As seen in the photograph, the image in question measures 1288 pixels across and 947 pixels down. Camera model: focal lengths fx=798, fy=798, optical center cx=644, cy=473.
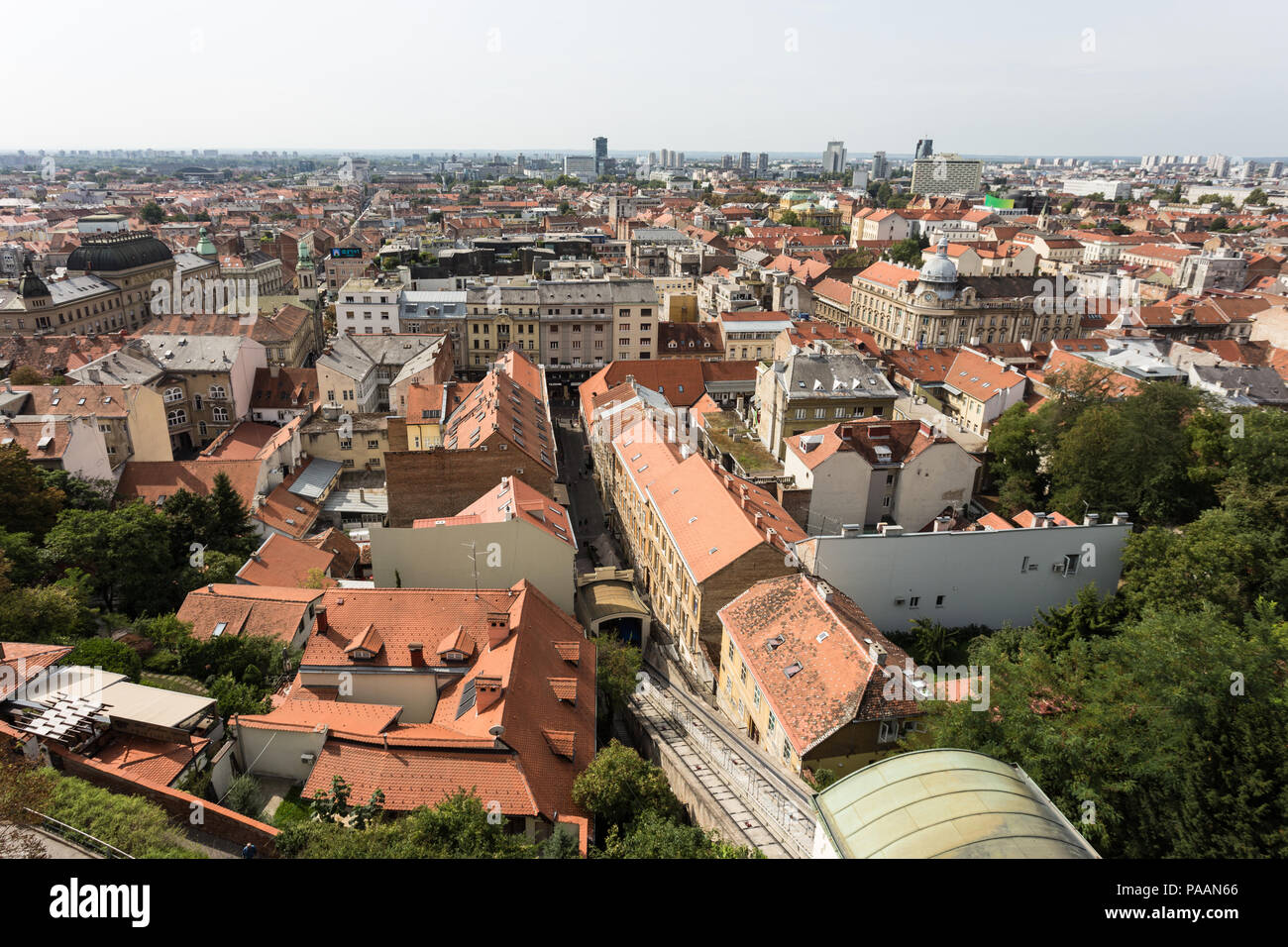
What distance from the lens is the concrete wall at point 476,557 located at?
32.9m

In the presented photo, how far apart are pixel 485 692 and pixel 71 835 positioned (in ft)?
39.8

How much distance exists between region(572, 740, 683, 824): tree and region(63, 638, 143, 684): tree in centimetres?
1319

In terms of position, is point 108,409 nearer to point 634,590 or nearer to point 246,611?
point 246,611

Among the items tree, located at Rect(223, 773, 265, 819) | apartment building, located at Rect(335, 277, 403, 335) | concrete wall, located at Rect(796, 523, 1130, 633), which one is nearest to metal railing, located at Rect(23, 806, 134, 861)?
tree, located at Rect(223, 773, 265, 819)

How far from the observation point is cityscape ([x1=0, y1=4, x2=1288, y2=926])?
54.6 feet

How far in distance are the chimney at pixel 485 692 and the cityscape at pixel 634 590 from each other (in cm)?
13

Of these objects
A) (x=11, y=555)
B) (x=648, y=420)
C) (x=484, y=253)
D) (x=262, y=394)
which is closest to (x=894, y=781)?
(x=11, y=555)

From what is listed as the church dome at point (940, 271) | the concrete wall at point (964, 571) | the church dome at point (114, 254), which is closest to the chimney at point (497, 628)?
the concrete wall at point (964, 571)

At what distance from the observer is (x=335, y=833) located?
52.5 ft

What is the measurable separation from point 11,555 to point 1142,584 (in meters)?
42.4

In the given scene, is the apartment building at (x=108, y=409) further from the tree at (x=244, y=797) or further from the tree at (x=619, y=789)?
the tree at (x=619, y=789)

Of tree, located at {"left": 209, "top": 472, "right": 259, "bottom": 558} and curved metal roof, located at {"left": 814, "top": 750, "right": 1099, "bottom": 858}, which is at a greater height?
curved metal roof, located at {"left": 814, "top": 750, "right": 1099, "bottom": 858}

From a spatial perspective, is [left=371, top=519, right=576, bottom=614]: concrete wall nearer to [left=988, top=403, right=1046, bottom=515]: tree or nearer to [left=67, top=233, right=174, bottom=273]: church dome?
[left=988, top=403, right=1046, bottom=515]: tree

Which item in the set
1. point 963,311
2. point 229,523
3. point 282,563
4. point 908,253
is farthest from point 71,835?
point 908,253
